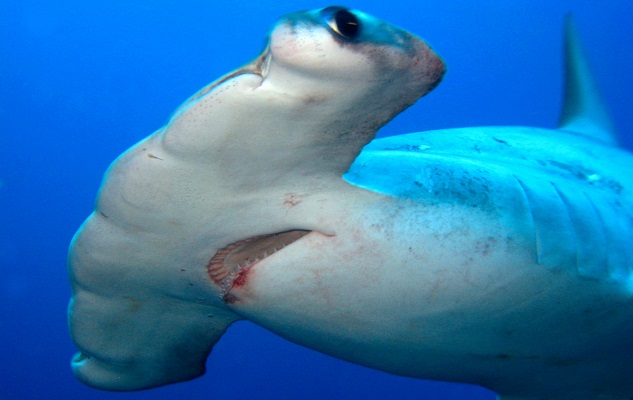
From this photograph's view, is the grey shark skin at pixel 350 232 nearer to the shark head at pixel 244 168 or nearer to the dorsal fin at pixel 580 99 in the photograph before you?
the shark head at pixel 244 168

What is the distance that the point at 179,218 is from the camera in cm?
132

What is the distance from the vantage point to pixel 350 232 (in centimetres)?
137

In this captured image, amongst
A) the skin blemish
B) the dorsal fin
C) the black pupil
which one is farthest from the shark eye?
the dorsal fin

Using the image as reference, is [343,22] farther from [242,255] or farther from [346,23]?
[242,255]

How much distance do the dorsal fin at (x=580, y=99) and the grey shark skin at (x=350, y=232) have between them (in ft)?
3.97

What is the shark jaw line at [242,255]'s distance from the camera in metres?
1.48

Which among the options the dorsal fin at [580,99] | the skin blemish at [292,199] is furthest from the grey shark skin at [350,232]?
the dorsal fin at [580,99]

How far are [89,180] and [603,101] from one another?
88.8 ft

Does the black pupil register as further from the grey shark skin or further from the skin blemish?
the skin blemish

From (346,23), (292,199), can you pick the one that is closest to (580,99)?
(292,199)

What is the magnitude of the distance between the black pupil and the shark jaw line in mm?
675

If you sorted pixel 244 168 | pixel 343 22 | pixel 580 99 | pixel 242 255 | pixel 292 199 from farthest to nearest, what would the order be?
Answer: pixel 580 99
pixel 242 255
pixel 292 199
pixel 244 168
pixel 343 22

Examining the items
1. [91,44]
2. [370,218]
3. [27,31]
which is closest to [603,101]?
[370,218]

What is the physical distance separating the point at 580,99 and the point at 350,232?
295 cm
